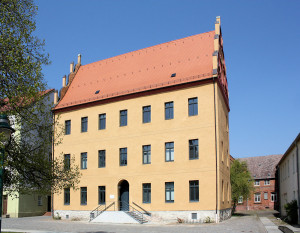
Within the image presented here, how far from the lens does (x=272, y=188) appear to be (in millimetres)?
64562

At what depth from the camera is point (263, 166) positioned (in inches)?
2665

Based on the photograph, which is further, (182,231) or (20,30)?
(182,231)

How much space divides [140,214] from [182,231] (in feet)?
27.3

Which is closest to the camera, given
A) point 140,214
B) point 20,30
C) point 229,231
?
point 20,30

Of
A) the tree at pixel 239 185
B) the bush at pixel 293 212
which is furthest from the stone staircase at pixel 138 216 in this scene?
the tree at pixel 239 185

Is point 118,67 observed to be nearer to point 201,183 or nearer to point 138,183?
point 138,183

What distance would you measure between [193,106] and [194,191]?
6426 millimetres

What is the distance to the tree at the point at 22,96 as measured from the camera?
44.3 feet

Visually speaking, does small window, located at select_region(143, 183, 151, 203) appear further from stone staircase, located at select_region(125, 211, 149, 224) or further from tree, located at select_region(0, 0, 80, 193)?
tree, located at select_region(0, 0, 80, 193)

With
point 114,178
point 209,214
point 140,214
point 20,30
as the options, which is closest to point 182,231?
point 209,214

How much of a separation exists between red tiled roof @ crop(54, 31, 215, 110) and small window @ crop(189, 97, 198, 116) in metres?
1.59

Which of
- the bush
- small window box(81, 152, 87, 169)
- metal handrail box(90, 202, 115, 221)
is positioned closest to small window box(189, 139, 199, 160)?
metal handrail box(90, 202, 115, 221)

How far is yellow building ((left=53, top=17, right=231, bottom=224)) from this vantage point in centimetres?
2733

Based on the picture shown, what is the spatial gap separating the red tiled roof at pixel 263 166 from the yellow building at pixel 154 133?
34.0 meters
